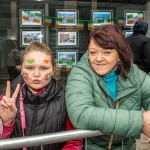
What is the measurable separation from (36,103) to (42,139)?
1.13 ft

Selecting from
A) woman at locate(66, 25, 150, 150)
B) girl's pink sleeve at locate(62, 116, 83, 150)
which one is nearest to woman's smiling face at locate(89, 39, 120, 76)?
woman at locate(66, 25, 150, 150)

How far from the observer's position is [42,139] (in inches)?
70.7

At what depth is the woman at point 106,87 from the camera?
6.29 feet

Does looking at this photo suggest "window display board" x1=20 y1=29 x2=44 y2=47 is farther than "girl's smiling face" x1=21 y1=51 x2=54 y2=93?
Yes

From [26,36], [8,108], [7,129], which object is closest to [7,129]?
[7,129]

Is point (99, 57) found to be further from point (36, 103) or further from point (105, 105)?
point (36, 103)

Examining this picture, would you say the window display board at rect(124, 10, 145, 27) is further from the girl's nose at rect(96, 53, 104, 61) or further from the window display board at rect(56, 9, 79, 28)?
the girl's nose at rect(96, 53, 104, 61)

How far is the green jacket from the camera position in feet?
6.05

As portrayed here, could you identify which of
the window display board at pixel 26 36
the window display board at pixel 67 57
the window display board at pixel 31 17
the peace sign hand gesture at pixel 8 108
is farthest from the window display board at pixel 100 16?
the peace sign hand gesture at pixel 8 108

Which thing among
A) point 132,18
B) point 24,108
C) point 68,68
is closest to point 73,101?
point 24,108

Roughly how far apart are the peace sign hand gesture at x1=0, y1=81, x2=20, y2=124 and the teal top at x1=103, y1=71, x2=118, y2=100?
61 centimetres

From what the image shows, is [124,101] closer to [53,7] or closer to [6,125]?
[6,125]

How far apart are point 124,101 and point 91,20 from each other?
4.73m

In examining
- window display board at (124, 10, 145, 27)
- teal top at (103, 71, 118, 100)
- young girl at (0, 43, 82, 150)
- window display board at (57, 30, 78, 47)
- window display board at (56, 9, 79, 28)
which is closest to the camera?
young girl at (0, 43, 82, 150)
